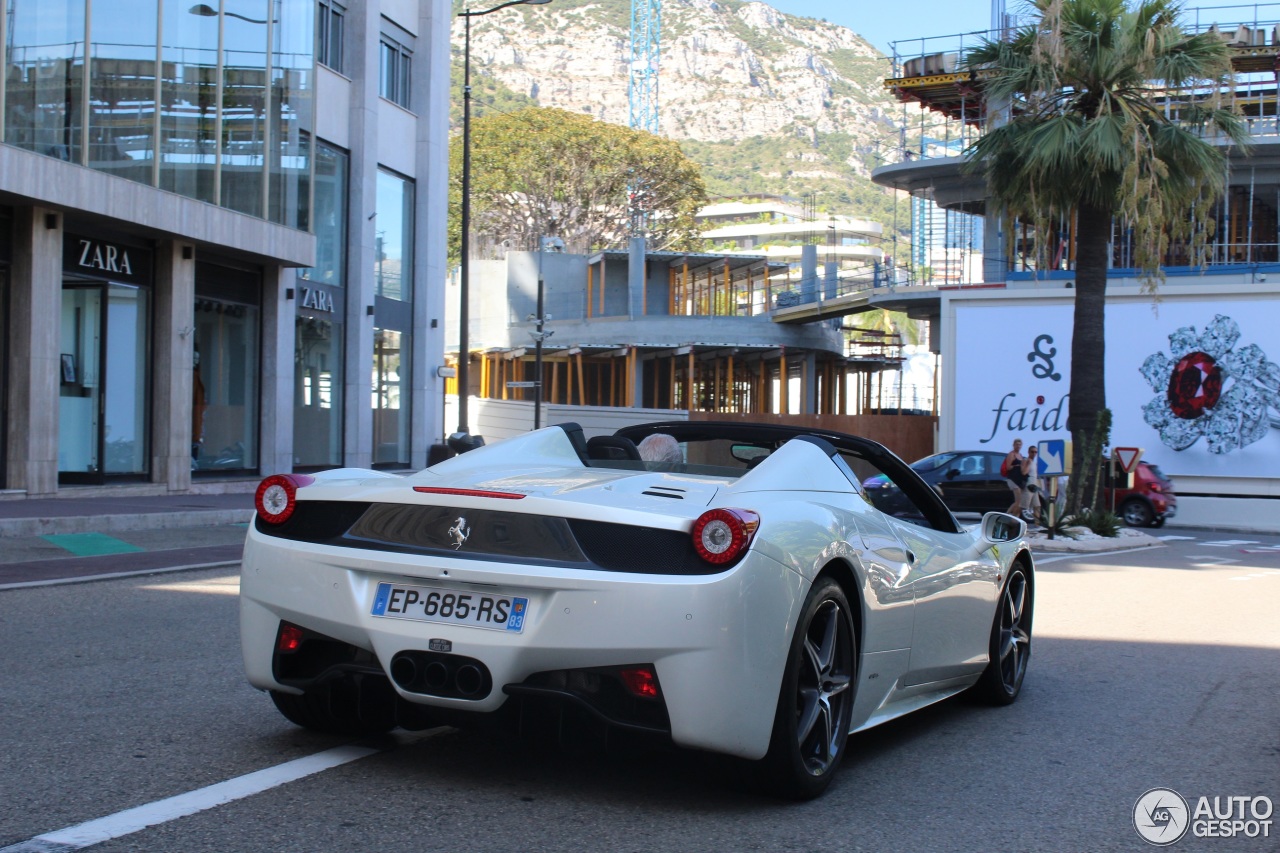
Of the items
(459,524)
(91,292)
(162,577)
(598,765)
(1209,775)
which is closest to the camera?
(459,524)

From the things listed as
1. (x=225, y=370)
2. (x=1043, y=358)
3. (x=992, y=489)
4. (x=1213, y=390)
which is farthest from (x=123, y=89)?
(x=1213, y=390)

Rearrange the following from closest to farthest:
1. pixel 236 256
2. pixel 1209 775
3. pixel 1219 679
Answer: pixel 1209 775, pixel 1219 679, pixel 236 256

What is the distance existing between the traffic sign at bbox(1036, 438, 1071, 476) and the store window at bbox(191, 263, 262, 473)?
14.2 metres

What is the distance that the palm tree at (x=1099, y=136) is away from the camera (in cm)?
2288

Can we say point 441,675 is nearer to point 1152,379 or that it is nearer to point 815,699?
point 815,699

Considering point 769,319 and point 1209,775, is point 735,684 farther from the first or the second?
point 769,319

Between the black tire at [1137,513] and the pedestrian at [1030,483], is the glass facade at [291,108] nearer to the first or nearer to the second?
the pedestrian at [1030,483]

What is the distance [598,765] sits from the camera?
470cm

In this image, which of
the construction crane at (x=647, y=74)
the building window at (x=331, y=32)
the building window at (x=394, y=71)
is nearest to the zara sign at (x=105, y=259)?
the building window at (x=331, y=32)

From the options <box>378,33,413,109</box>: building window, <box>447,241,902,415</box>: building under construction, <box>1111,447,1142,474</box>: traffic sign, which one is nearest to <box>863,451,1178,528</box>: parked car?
<box>1111,447,1142,474</box>: traffic sign

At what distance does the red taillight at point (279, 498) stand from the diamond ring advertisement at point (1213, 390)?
3338 centimetres

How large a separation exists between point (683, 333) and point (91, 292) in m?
33.7

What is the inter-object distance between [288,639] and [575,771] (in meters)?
1.05

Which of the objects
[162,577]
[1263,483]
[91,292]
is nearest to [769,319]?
[1263,483]
